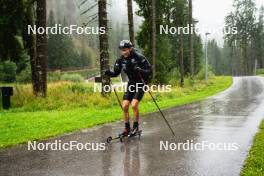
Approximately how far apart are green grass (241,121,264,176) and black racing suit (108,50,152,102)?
2.96 m

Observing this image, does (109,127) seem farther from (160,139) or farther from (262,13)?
(262,13)

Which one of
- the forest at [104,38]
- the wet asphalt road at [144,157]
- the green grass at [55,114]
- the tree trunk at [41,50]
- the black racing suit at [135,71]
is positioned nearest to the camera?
the wet asphalt road at [144,157]

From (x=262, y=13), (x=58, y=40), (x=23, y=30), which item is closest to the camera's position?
(x=23, y=30)

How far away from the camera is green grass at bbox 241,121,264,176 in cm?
637

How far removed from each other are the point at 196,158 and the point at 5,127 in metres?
6.74

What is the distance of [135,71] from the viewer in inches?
369

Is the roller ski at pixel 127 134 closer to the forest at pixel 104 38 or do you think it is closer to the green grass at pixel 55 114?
the green grass at pixel 55 114

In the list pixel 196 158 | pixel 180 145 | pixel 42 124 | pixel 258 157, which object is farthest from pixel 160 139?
pixel 42 124

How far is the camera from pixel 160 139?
9.47m

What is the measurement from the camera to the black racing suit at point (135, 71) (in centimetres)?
930

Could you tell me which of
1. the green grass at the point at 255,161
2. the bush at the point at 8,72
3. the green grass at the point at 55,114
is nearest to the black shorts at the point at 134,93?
the green grass at the point at 55,114

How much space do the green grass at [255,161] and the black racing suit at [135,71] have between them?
9.70ft

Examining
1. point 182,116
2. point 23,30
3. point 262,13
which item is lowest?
point 182,116

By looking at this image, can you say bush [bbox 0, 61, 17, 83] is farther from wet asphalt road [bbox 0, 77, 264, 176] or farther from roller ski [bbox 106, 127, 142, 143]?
roller ski [bbox 106, 127, 142, 143]
